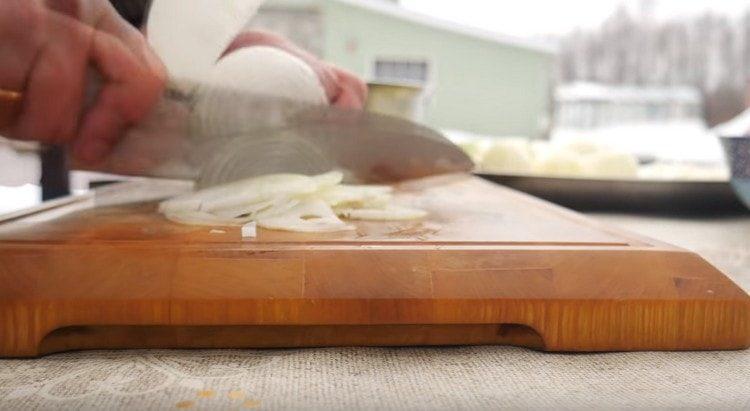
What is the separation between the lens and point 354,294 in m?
0.47

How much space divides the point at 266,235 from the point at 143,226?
0.38ft

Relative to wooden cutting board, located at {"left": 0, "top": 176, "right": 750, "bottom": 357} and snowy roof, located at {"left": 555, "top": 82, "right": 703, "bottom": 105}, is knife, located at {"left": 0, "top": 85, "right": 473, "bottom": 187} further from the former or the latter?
snowy roof, located at {"left": 555, "top": 82, "right": 703, "bottom": 105}

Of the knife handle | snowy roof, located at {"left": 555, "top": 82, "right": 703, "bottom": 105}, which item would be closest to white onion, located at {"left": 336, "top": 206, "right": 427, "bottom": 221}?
the knife handle

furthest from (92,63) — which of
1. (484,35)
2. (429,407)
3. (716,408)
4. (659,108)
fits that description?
(659,108)

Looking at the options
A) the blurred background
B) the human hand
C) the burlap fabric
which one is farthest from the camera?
the blurred background

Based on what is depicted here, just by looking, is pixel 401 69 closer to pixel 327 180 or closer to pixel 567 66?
pixel 567 66

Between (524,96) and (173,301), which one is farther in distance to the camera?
(524,96)

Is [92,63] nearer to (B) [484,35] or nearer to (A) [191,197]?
(A) [191,197]

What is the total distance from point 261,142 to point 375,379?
0.31 metres

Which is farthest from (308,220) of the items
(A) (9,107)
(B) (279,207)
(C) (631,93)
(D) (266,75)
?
(C) (631,93)

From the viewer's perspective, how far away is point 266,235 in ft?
1.77

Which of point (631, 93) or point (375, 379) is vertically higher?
point (631, 93)

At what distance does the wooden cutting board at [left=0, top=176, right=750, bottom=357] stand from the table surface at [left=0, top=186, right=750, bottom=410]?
1 cm

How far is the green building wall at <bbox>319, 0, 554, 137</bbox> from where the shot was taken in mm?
5531
